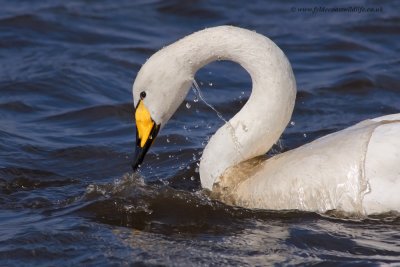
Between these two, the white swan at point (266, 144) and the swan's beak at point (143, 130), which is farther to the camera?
the swan's beak at point (143, 130)

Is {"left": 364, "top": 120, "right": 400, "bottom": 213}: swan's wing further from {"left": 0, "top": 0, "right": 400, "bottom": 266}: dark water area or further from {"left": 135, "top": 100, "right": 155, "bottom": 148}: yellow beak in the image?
{"left": 135, "top": 100, "right": 155, "bottom": 148}: yellow beak

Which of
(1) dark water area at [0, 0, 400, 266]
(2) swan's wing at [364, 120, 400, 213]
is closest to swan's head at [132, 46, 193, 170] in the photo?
(1) dark water area at [0, 0, 400, 266]

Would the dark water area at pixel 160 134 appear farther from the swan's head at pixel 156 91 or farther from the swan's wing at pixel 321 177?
the swan's head at pixel 156 91

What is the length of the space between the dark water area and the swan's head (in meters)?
0.48

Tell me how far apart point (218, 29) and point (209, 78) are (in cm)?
394

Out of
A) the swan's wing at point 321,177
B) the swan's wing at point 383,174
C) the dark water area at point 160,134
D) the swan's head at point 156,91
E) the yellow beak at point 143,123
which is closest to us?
the dark water area at point 160,134

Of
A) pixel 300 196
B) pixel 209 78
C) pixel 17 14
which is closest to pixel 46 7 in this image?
pixel 17 14

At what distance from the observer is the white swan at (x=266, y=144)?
694 cm

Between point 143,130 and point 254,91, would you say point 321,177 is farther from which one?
point 143,130

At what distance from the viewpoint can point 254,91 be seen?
762cm

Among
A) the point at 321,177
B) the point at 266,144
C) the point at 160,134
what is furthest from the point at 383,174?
the point at 160,134

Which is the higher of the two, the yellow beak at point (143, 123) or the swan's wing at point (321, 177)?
the yellow beak at point (143, 123)

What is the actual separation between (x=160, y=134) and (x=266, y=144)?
2132 millimetres

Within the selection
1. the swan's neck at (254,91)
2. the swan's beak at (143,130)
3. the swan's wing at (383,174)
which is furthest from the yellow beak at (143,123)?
the swan's wing at (383,174)
